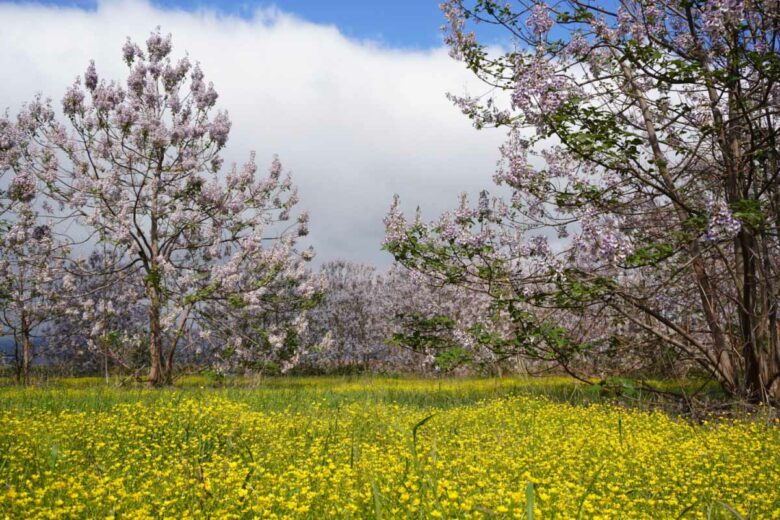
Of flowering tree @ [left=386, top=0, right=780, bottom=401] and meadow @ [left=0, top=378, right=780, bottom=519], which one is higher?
flowering tree @ [left=386, top=0, right=780, bottom=401]

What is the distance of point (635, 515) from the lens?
4.37 m

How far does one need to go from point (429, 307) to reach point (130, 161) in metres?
12.4

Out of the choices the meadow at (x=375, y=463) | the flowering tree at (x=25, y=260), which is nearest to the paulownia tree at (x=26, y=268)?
the flowering tree at (x=25, y=260)

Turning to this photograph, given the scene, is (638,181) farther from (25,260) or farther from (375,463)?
(25,260)

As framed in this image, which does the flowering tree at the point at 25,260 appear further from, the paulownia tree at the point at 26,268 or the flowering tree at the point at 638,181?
the flowering tree at the point at 638,181

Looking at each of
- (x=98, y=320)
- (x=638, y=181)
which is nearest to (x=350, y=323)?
(x=98, y=320)

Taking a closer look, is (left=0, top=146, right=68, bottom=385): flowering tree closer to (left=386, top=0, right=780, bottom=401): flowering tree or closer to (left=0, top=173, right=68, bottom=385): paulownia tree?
(left=0, top=173, right=68, bottom=385): paulownia tree

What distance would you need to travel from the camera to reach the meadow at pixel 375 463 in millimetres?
4109

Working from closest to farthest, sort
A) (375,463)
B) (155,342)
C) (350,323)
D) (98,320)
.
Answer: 1. (375,463)
2. (155,342)
3. (98,320)
4. (350,323)

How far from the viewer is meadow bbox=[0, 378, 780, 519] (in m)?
4.11

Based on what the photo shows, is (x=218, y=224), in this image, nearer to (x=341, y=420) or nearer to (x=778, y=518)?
(x=341, y=420)

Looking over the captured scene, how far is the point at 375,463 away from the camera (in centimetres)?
509

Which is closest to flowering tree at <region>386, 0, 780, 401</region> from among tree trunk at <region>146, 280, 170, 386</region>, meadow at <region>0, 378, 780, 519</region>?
meadow at <region>0, 378, 780, 519</region>

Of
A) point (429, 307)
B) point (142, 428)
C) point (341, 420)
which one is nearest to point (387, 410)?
point (341, 420)
